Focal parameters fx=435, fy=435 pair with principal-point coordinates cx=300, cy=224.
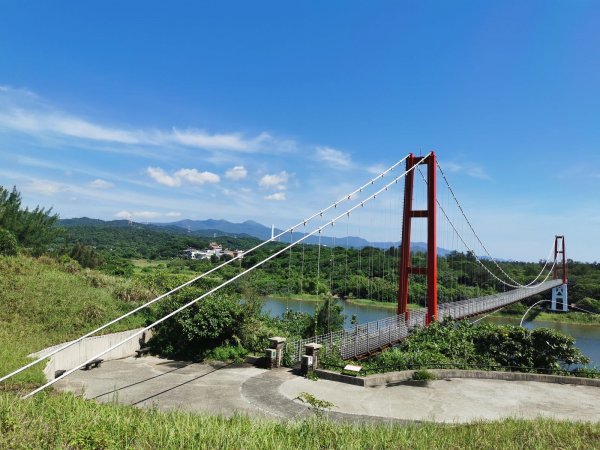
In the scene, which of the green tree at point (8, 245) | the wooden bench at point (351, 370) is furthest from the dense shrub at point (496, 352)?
the green tree at point (8, 245)

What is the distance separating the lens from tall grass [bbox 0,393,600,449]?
5.32m

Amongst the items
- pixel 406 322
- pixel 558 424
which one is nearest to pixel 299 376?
pixel 558 424

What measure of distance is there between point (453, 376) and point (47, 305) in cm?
1475

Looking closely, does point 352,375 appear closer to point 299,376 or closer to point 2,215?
point 299,376

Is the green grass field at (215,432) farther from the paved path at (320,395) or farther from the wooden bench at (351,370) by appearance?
the wooden bench at (351,370)

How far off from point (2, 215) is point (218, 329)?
2824 cm

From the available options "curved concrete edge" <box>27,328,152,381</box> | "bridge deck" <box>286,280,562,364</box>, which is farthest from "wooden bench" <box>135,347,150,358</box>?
"bridge deck" <box>286,280,562,364</box>

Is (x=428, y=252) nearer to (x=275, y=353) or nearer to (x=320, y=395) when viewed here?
(x=275, y=353)

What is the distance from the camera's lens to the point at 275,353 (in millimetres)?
13531

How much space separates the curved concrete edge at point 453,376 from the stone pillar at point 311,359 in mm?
248

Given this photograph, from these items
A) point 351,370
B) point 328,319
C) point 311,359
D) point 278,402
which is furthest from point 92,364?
point 328,319

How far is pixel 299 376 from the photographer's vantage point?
12695 mm

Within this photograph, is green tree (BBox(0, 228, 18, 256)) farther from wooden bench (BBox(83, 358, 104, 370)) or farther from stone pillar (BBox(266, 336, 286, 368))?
stone pillar (BBox(266, 336, 286, 368))

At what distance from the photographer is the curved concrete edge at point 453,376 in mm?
12172
